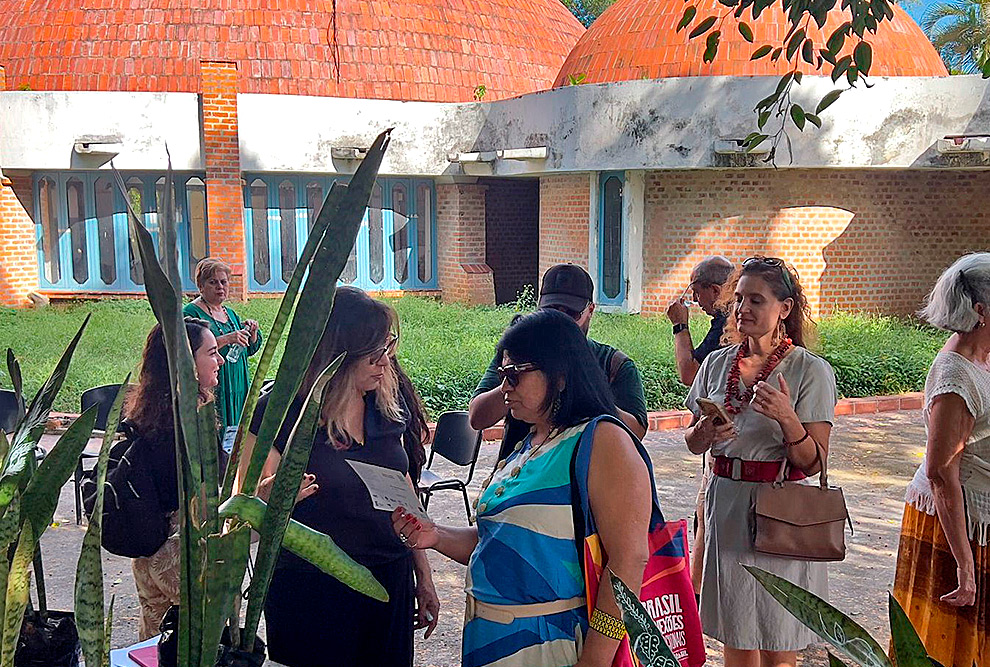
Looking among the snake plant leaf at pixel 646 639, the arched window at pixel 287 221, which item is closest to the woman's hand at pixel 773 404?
the snake plant leaf at pixel 646 639

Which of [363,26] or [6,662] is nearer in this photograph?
[6,662]

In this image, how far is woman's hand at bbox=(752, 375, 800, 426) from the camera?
3.15 meters

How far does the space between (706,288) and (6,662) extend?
4.06 m

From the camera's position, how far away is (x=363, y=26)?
18.7 metres

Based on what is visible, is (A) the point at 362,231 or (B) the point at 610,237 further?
(A) the point at 362,231

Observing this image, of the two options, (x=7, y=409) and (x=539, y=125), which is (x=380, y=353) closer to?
(x=7, y=409)

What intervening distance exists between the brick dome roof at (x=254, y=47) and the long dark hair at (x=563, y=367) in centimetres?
1624

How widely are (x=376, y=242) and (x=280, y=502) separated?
1679 cm

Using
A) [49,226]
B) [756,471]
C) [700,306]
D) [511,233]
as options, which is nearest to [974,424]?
[756,471]

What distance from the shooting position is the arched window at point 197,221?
1720cm

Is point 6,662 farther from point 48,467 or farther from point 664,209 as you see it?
point 664,209

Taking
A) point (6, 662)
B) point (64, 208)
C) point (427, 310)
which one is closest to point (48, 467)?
point (6, 662)

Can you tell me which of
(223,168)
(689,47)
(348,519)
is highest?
(689,47)

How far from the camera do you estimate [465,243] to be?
58.5 feet
